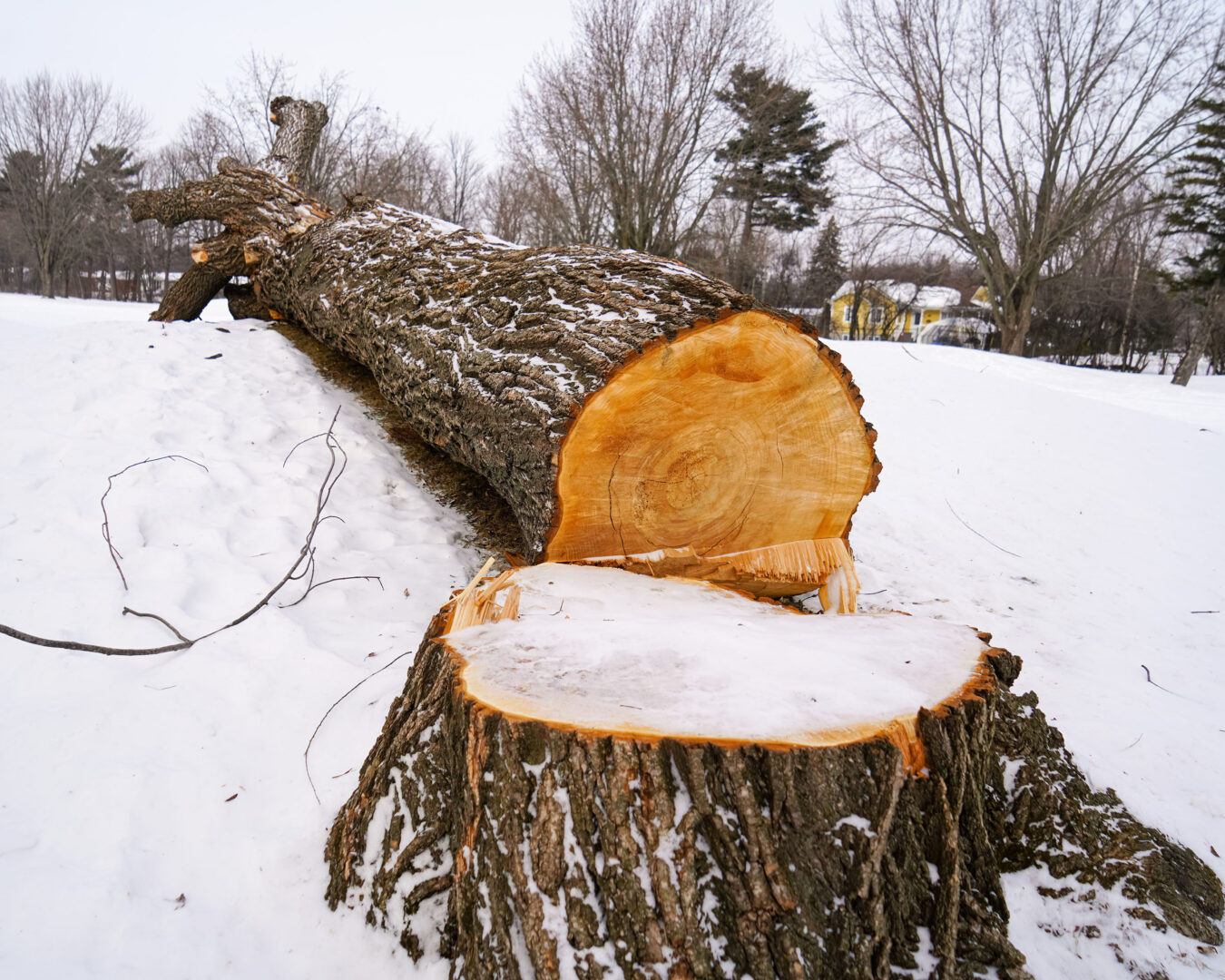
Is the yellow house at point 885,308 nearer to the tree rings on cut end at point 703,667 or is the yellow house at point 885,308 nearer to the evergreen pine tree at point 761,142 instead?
the evergreen pine tree at point 761,142

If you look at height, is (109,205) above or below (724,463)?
above

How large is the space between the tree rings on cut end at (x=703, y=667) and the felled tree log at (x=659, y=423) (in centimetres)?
38

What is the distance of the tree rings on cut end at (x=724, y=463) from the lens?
1.82 meters

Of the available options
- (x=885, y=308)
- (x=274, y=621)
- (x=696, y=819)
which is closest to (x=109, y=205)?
(x=274, y=621)

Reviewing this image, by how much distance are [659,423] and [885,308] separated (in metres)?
23.8

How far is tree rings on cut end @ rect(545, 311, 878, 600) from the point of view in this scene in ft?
5.97

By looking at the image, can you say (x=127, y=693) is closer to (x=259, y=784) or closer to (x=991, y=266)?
(x=259, y=784)

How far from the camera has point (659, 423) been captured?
6.15ft

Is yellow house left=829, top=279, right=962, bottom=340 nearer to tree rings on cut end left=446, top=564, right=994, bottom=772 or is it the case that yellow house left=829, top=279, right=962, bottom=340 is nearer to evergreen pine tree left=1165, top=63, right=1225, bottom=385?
evergreen pine tree left=1165, top=63, right=1225, bottom=385

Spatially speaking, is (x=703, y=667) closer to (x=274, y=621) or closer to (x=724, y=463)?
(x=724, y=463)

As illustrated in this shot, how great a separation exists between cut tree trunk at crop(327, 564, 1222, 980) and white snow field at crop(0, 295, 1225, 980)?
0.20 metres

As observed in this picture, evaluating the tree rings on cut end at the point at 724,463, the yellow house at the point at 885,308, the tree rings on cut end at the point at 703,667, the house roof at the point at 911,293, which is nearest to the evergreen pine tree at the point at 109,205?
the tree rings on cut end at the point at 724,463

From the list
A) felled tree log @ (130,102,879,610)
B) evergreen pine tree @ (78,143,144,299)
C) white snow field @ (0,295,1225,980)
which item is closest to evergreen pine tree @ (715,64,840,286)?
white snow field @ (0,295,1225,980)

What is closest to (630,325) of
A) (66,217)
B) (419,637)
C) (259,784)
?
(419,637)
